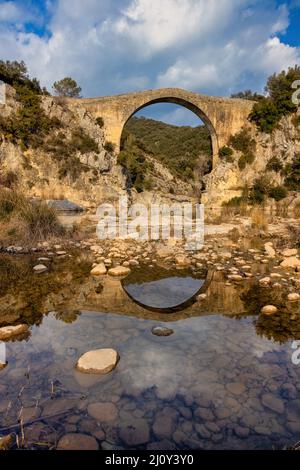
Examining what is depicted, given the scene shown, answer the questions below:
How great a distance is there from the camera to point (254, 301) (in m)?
4.55

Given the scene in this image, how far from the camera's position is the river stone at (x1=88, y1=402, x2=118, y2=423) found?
2.29 metres

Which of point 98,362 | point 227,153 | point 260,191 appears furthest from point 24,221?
point 227,153

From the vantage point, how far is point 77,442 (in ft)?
6.75

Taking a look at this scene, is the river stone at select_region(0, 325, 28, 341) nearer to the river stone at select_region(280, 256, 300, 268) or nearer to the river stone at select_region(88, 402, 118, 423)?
the river stone at select_region(88, 402, 118, 423)

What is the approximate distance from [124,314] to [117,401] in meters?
1.71

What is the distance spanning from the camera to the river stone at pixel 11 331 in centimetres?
349

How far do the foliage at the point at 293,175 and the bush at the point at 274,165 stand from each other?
17.1 inches

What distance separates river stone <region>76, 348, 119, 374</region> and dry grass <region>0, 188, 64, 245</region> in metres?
5.50

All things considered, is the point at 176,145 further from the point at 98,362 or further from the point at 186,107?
the point at 98,362

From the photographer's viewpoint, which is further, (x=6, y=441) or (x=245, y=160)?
(x=245, y=160)

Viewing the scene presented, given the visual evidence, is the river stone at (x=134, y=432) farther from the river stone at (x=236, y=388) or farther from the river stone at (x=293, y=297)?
the river stone at (x=293, y=297)

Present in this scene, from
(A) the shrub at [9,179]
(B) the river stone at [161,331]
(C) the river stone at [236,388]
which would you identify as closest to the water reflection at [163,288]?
(B) the river stone at [161,331]

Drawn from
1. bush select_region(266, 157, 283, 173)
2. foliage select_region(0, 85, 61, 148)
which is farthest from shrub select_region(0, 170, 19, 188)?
bush select_region(266, 157, 283, 173)

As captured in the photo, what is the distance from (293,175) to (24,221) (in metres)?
16.5
